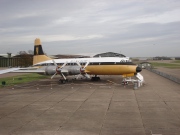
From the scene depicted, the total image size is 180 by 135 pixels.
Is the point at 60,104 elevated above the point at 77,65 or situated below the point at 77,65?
below

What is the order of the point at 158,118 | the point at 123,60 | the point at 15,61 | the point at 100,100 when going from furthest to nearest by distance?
the point at 15,61, the point at 123,60, the point at 100,100, the point at 158,118

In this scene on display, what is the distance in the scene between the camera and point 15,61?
10606 cm

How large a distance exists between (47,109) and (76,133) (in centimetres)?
581

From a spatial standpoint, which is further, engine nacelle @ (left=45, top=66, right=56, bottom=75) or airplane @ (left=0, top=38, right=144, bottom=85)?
engine nacelle @ (left=45, top=66, right=56, bottom=75)

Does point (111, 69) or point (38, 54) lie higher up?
point (38, 54)

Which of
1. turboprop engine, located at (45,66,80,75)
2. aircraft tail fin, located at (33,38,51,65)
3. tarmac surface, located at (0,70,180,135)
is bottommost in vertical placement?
tarmac surface, located at (0,70,180,135)

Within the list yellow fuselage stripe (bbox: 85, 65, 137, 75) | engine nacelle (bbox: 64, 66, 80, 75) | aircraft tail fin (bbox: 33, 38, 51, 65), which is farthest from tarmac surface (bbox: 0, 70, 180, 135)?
aircraft tail fin (bbox: 33, 38, 51, 65)

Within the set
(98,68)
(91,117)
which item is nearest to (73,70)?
(98,68)

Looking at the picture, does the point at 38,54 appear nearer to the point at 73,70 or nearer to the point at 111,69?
the point at 73,70

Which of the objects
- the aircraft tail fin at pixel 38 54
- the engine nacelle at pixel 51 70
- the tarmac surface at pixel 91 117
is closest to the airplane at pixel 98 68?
the engine nacelle at pixel 51 70

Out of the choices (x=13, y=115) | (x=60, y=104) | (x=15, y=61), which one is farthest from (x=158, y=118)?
(x=15, y=61)

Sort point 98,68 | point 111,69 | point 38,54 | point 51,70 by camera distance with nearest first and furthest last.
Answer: point 111,69 < point 51,70 < point 98,68 < point 38,54

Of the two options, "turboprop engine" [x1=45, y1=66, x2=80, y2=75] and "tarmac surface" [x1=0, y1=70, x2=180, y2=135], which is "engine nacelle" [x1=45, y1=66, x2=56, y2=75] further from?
"tarmac surface" [x1=0, y1=70, x2=180, y2=135]

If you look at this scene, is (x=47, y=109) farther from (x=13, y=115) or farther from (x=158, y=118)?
(x=158, y=118)
